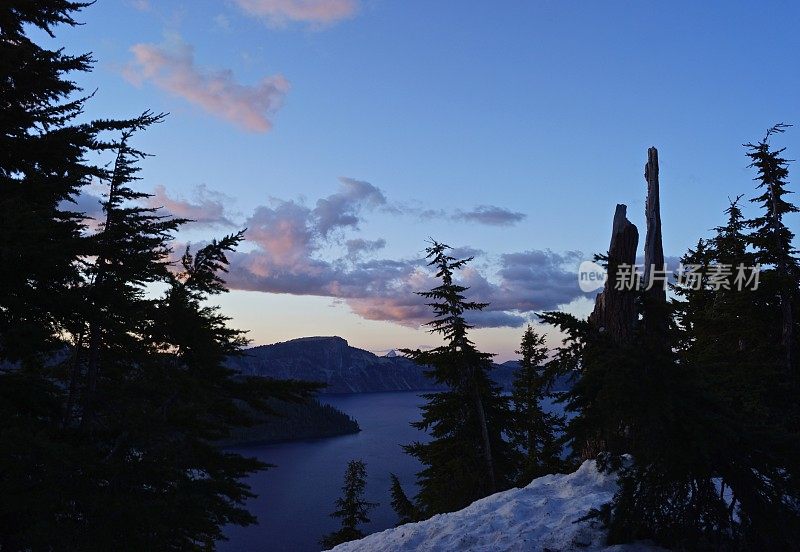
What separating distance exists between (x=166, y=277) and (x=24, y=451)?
3893mm

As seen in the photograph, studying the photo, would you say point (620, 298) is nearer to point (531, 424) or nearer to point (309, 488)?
point (531, 424)

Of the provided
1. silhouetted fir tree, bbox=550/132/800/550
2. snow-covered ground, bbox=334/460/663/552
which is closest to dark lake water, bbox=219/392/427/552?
snow-covered ground, bbox=334/460/663/552

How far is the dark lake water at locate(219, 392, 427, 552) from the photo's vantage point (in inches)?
3066

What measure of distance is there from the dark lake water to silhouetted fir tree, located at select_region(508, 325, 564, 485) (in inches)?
743

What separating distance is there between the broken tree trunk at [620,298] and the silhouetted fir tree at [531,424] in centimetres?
1101

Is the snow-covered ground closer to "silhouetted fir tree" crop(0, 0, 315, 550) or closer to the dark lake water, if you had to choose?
"silhouetted fir tree" crop(0, 0, 315, 550)

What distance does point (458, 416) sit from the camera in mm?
24062

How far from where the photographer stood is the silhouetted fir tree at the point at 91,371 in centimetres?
593

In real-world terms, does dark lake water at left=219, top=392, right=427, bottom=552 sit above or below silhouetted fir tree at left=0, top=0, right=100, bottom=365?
below

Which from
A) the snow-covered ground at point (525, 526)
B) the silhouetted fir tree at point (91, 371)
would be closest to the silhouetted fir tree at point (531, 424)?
the snow-covered ground at point (525, 526)

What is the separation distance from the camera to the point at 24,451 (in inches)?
227

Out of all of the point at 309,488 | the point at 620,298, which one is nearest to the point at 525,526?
the point at 620,298

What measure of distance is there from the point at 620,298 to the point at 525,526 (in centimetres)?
572

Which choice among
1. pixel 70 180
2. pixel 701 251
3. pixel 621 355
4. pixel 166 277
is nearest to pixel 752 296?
pixel 701 251
